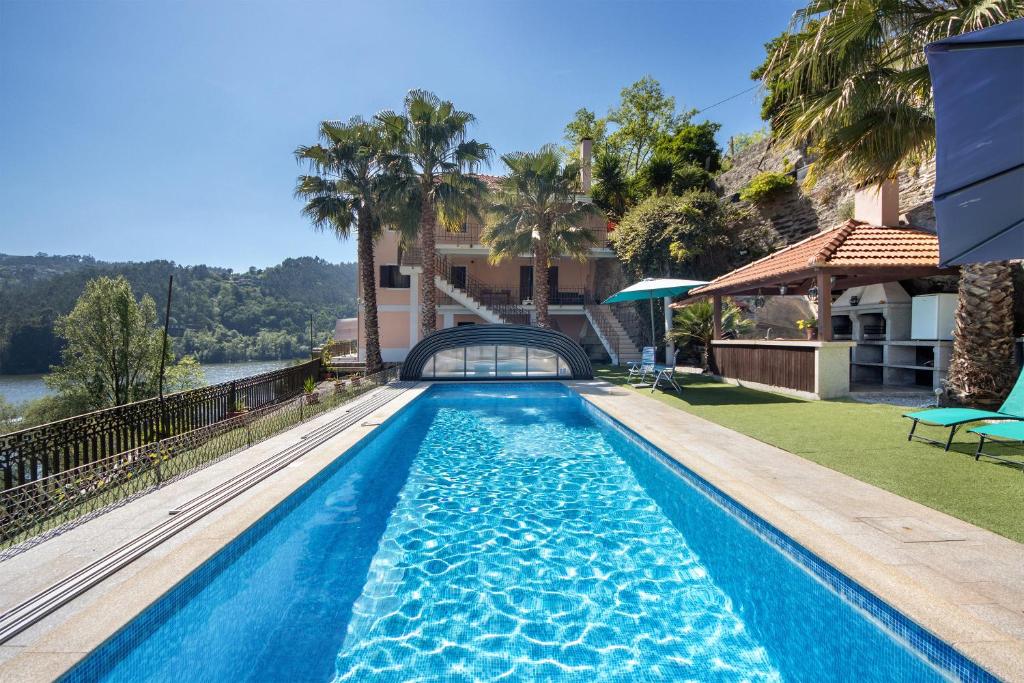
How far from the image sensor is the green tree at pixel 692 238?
20281 millimetres

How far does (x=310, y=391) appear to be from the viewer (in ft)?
44.1

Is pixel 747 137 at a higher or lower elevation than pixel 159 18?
higher

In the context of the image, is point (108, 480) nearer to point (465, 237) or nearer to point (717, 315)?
point (717, 315)

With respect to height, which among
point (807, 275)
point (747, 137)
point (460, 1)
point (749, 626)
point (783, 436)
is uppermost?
point (747, 137)

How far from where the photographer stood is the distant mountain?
4300cm

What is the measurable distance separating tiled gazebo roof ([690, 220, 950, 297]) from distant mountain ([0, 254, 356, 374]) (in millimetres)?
50605

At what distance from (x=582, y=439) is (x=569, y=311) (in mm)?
16101

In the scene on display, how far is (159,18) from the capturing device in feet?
34.9

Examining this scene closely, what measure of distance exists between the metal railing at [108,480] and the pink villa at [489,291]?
1601 centimetres

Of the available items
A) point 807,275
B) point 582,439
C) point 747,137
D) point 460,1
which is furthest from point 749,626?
point 747,137

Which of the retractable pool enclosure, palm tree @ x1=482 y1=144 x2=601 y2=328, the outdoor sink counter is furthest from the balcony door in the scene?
the outdoor sink counter

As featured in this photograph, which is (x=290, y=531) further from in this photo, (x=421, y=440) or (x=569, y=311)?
(x=569, y=311)

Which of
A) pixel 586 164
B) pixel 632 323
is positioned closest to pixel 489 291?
pixel 632 323

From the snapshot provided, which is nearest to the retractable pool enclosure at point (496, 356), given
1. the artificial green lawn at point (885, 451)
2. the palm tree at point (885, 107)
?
the artificial green lawn at point (885, 451)
